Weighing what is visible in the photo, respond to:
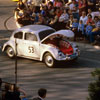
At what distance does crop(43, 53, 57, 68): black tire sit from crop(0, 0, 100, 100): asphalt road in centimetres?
19

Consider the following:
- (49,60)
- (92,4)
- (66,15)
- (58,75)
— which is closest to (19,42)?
(49,60)

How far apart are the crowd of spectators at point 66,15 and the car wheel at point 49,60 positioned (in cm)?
388

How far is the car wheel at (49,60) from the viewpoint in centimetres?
1889

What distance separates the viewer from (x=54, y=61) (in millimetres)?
18828

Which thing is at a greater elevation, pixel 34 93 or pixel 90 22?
pixel 90 22

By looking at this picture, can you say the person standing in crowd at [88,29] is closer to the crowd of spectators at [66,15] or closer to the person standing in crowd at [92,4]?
the crowd of spectators at [66,15]

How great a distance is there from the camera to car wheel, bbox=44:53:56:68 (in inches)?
744

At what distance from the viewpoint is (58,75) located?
1803 centimetres

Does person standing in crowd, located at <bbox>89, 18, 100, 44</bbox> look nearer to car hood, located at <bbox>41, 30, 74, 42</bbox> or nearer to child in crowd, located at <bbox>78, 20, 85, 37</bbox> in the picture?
child in crowd, located at <bbox>78, 20, 85, 37</bbox>

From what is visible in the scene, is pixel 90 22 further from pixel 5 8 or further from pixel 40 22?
pixel 5 8

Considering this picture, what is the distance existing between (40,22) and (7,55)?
4611mm

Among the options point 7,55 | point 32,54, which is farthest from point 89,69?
point 7,55

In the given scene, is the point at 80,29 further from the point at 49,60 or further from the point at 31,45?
the point at 49,60

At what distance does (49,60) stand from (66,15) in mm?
6398
